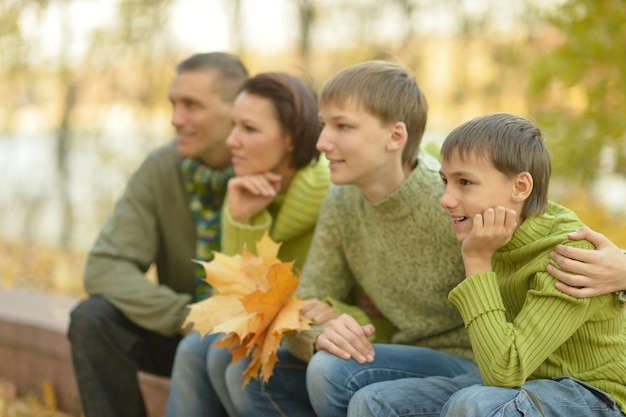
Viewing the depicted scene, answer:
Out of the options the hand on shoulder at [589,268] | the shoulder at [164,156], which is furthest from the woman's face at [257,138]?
the hand on shoulder at [589,268]

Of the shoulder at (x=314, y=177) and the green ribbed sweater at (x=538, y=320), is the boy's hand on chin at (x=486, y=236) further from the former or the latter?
the shoulder at (x=314, y=177)

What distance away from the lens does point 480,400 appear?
203cm

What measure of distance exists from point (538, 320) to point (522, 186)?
34cm

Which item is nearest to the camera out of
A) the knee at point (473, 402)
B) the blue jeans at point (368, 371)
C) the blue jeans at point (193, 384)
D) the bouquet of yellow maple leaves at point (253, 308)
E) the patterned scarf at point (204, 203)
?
the knee at point (473, 402)

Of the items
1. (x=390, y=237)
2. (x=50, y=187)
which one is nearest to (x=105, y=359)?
(x=390, y=237)

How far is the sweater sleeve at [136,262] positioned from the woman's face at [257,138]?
543 millimetres

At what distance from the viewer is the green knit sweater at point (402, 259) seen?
2.65 meters

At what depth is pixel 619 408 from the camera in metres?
2.16

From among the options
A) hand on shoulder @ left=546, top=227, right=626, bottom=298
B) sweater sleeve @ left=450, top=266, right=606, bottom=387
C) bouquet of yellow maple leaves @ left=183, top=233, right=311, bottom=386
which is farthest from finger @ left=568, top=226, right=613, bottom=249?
bouquet of yellow maple leaves @ left=183, top=233, right=311, bottom=386

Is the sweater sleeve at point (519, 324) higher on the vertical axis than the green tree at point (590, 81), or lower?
lower

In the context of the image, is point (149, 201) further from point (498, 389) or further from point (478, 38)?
point (478, 38)

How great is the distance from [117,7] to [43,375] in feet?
13.9

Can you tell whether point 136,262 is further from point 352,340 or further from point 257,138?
point 352,340

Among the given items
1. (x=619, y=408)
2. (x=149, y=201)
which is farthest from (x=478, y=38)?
(x=619, y=408)
